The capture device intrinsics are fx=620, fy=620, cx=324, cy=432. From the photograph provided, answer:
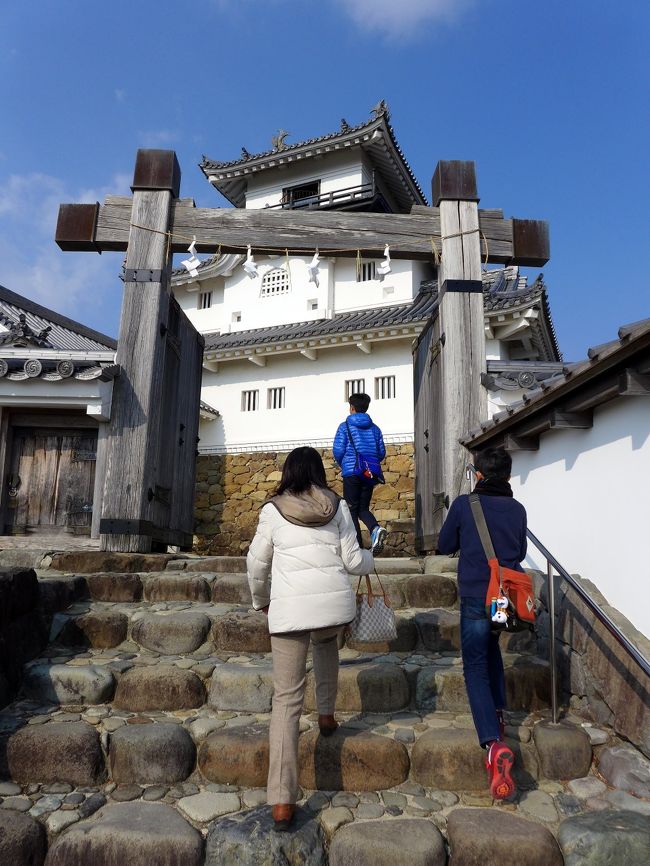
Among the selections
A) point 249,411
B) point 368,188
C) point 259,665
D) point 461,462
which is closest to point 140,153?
point 461,462

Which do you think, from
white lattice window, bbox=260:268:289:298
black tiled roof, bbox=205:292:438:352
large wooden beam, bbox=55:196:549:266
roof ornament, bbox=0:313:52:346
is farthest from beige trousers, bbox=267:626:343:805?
white lattice window, bbox=260:268:289:298

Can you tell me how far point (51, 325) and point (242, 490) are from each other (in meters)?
6.50

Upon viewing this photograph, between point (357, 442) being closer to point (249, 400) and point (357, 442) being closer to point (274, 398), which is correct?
point (274, 398)

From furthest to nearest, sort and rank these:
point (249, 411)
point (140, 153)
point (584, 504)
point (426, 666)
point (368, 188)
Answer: point (368, 188) < point (249, 411) < point (140, 153) < point (584, 504) < point (426, 666)

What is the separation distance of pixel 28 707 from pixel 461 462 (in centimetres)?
461

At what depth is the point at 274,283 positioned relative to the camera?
63.6 ft

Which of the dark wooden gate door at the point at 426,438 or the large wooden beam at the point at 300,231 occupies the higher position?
the large wooden beam at the point at 300,231

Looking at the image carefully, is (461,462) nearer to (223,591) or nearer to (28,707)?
(223,591)

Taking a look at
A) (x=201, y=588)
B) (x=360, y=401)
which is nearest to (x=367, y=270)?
(x=360, y=401)

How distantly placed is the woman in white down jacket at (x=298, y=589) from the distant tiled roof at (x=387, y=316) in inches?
444

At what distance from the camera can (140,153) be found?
7.41 m

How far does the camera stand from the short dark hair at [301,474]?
10.6 ft

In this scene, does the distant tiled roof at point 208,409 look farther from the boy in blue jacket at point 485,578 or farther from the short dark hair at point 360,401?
the boy in blue jacket at point 485,578

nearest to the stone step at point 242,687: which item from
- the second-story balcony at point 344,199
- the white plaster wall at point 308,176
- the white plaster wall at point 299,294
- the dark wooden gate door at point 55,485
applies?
the dark wooden gate door at point 55,485
